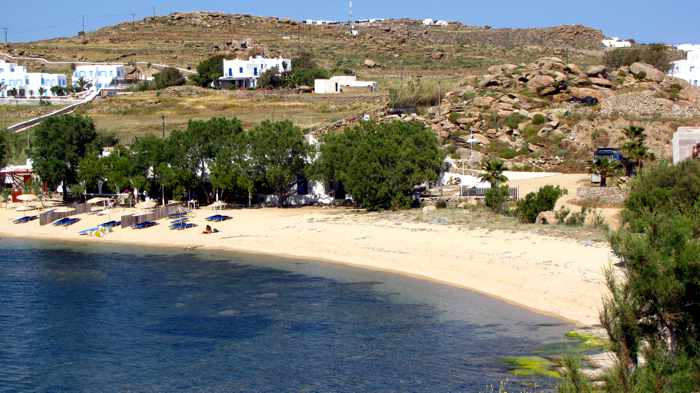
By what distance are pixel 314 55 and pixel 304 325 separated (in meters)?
97.3

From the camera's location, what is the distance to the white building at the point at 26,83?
10325 centimetres

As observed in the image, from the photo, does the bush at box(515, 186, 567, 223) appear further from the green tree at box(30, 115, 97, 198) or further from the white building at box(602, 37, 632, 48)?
the white building at box(602, 37, 632, 48)

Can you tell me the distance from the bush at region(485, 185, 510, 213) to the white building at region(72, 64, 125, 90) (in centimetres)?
7190

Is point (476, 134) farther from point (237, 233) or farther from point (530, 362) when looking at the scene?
point (530, 362)

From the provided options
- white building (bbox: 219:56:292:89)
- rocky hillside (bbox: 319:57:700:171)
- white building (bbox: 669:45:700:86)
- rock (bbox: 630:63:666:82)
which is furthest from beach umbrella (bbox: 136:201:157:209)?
white building (bbox: 669:45:700:86)

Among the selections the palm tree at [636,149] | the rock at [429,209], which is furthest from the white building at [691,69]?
the rock at [429,209]

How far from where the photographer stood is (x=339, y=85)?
96.8 meters

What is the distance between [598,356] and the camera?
24.4 metres

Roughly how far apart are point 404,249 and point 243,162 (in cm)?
1570

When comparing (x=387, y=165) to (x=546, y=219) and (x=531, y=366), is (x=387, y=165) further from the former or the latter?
(x=531, y=366)

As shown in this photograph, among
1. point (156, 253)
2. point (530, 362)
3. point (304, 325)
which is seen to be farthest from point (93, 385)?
point (156, 253)

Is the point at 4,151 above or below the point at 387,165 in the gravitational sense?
above

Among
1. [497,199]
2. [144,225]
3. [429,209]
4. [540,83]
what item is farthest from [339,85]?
[497,199]

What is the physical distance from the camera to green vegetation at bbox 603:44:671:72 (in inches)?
3489
